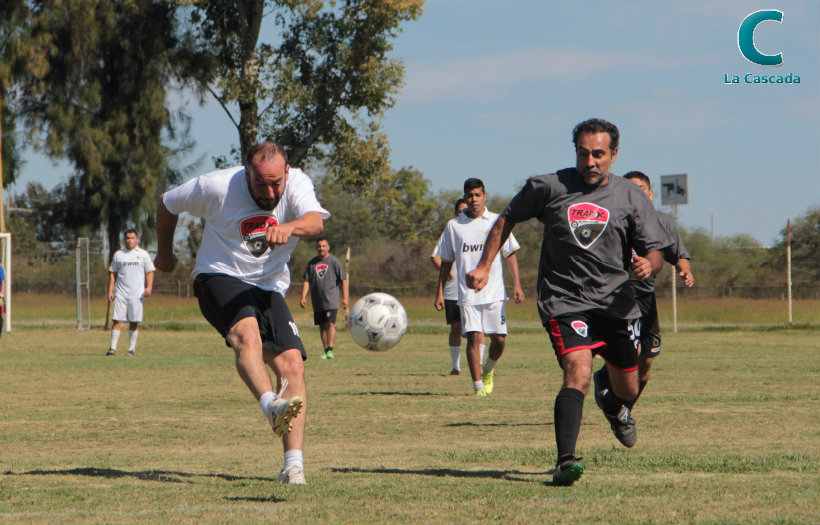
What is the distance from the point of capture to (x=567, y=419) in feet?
17.9

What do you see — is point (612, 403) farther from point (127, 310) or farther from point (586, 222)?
point (127, 310)

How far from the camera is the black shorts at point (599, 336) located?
5676 millimetres

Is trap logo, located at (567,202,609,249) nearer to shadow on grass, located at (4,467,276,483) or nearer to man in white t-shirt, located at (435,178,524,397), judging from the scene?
shadow on grass, located at (4,467,276,483)

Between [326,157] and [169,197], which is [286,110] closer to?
[326,157]

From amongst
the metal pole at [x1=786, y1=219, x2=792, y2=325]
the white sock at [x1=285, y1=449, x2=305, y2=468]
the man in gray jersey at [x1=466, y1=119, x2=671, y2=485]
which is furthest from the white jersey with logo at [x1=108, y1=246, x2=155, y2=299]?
the metal pole at [x1=786, y1=219, x2=792, y2=325]

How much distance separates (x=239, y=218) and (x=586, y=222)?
185 centimetres

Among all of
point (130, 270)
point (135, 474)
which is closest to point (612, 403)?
point (135, 474)

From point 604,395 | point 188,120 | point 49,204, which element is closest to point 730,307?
point 188,120

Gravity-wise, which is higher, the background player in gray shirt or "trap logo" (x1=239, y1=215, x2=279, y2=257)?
"trap logo" (x1=239, y1=215, x2=279, y2=257)

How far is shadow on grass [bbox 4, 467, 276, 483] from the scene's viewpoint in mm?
5680

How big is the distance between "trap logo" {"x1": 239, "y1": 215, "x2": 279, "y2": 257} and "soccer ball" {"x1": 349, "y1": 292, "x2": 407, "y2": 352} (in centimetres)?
937

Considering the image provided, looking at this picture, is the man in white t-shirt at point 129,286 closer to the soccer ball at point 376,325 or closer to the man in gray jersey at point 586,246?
the soccer ball at point 376,325

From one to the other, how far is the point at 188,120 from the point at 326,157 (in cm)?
479

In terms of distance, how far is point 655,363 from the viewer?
1614cm
